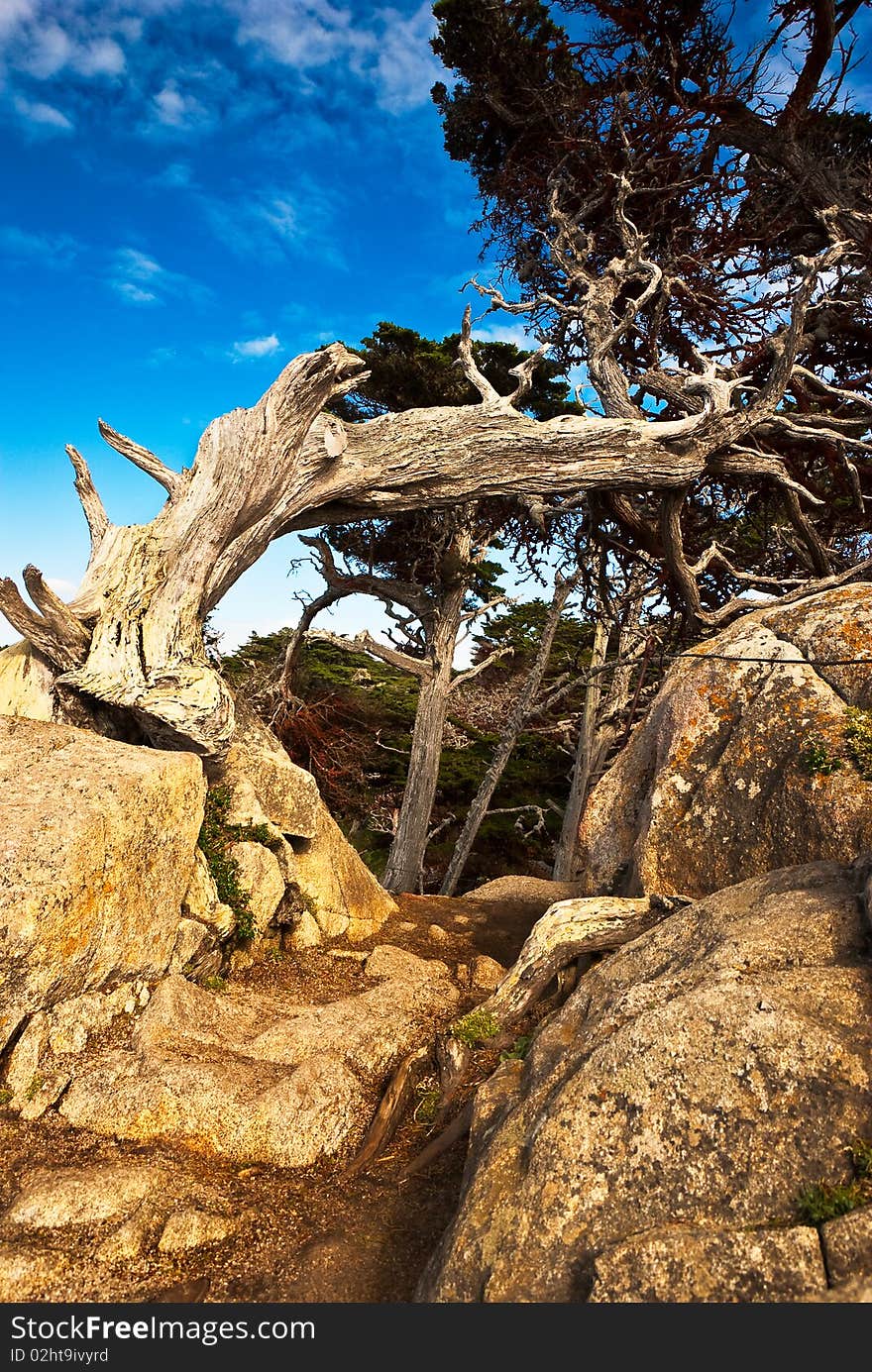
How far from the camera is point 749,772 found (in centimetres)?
518

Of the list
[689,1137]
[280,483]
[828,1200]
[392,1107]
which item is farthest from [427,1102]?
[280,483]

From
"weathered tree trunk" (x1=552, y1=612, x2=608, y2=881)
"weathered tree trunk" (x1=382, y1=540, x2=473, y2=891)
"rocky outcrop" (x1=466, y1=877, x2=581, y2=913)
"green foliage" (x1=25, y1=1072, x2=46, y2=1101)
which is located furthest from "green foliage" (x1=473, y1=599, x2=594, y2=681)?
"green foliage" (x1=25, y1=1072, x2=46, y2=1101)

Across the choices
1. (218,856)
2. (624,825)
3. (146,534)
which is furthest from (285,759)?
(624,825)

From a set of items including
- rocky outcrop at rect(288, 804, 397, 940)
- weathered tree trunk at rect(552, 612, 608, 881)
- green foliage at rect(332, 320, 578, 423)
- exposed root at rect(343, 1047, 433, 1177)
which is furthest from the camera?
weathered tree trunk at rect(552, 612, 608, 881)

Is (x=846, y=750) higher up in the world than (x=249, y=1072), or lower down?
higher up

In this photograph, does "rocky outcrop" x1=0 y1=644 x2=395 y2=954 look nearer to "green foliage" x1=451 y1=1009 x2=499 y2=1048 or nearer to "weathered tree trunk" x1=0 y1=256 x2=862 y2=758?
"weathered tree trunk" x1=0 y1=256 x2=862 y2=758

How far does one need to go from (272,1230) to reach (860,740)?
13.7ft

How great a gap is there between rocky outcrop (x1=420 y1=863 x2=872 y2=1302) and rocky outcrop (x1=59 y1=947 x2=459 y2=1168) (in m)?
1.10

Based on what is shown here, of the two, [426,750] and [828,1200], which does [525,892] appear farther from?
[828,1200]

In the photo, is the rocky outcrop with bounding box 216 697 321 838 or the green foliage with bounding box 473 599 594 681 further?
the green foliage with bounding box 473 599 594 681

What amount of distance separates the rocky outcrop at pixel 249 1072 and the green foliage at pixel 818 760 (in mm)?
2943

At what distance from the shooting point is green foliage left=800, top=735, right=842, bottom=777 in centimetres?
479

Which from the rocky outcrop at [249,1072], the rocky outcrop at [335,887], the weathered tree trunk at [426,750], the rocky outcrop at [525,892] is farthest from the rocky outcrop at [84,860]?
the weathered tree trunk at [426,750]

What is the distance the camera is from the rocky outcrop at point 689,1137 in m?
2.38
